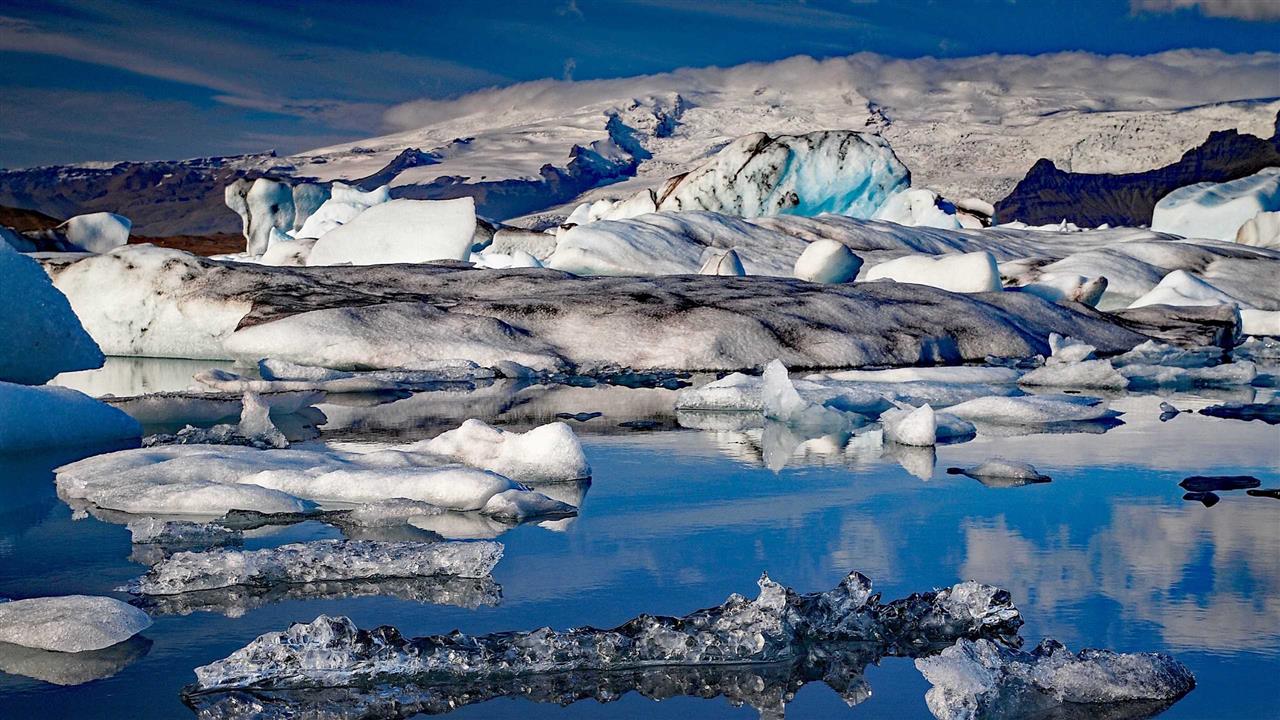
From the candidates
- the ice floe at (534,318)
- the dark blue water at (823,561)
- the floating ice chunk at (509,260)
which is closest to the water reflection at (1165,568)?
the dark blue water at (823,561)

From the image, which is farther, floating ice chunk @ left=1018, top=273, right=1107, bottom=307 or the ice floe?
floating ice chunk @ left=1018, top=273, right=1107, bottom=307

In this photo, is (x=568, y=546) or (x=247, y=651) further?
(x=568, y=546)

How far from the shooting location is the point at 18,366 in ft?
22.5

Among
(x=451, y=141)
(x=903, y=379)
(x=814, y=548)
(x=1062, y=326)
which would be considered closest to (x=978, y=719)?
(x=814, y=548)

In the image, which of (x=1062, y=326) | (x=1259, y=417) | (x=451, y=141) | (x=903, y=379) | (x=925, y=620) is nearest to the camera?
(x=925, y=620)

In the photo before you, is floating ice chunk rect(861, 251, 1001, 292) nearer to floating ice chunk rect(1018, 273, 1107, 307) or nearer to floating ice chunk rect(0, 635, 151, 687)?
floating ice chunk rect(1018, 273, 1107, 307)

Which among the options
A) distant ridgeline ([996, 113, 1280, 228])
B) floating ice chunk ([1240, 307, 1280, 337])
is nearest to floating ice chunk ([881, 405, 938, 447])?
floating ice chunk ([1240, 307, 1280, 337])

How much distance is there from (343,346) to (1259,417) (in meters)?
6.44

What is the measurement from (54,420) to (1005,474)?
3.96 metres

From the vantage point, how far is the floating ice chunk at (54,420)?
17.0ft

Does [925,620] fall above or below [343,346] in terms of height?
above

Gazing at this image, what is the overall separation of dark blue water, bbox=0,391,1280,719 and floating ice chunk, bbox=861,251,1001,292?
9075mm

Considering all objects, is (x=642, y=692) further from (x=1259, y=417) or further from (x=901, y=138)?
(x=901, y=138)

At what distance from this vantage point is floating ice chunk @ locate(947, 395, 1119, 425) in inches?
251
